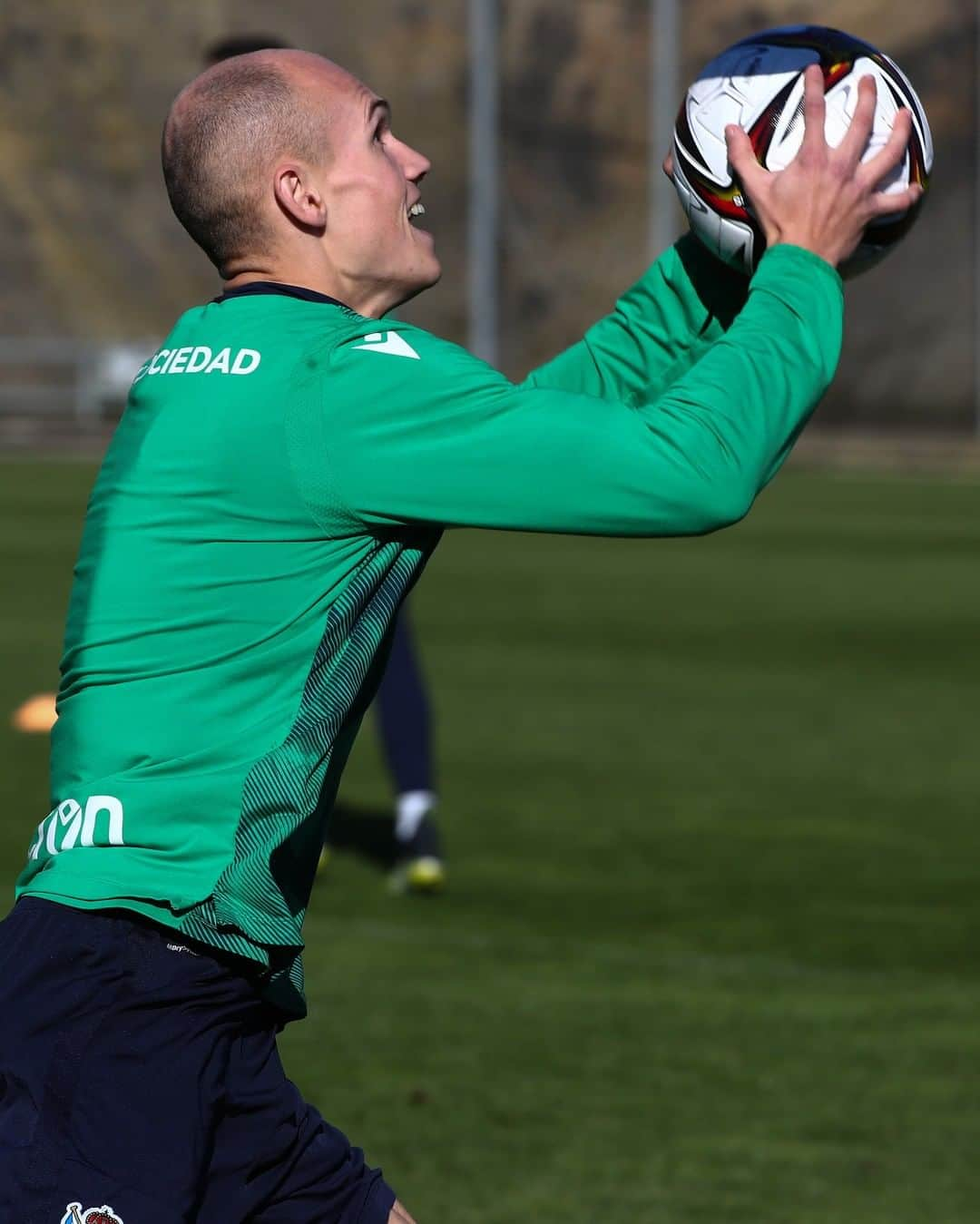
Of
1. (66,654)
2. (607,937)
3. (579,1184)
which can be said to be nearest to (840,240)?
(66,654)

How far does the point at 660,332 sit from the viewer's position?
3.48 metres

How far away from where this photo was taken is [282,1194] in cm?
Answer: 291

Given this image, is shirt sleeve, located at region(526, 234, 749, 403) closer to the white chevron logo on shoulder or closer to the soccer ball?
the soccer ball

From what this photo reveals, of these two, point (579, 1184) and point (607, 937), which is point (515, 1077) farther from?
point (607, 937)

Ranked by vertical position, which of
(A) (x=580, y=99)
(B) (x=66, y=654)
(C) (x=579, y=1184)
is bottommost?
(A) (x=580, y=99)

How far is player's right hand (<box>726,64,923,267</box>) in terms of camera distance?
284 centimetres

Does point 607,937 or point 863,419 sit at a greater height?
point 607,937

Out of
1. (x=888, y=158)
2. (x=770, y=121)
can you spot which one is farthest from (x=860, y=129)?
(x=770, y=121)

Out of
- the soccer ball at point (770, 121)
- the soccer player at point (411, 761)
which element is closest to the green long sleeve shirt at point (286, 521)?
the soccer ball at point (770, 121)

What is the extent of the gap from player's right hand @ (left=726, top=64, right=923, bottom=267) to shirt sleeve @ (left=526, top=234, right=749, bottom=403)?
1.77ft

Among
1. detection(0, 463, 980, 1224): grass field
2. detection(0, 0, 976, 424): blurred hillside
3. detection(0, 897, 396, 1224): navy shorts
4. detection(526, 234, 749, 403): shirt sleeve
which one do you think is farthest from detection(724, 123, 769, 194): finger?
detection(0, 0, 976, 424): blurred hillside

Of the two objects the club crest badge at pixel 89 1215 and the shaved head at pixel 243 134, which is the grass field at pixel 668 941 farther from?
the shaved head at pixel 243 134

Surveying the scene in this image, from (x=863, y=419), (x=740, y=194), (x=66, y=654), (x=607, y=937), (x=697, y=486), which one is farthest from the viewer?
(x=863, y=419)

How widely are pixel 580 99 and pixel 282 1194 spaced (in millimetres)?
46010
